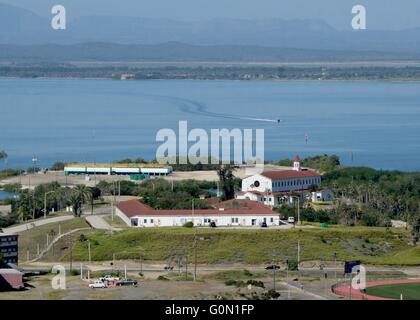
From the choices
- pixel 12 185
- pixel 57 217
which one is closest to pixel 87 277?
pixel 57 217

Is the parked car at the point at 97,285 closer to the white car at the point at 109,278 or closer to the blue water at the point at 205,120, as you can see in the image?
the white car at the point at 109,278

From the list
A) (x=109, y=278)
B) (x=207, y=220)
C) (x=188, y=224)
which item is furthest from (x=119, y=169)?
(x=109, y=278)

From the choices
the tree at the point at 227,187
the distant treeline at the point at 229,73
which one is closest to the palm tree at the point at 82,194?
the tree at the point at 227,187

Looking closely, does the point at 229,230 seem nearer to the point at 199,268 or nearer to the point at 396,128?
the point at 199,268

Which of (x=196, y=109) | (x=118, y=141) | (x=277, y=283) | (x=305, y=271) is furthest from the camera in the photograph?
(x=196, y=109)

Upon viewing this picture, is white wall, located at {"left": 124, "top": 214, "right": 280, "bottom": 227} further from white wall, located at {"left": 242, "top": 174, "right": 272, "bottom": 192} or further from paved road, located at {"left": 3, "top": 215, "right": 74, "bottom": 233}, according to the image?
white wall, located at {"left": 242, "top": 174, "right": 272, "bottom": 192}

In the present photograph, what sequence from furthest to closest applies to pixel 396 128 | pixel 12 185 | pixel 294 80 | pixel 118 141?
pixel 294 80 → pixel 396 128 → pixel 118 141 → pixel 12 185

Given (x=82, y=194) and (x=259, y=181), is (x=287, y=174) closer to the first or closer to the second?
(x=259, y=181)

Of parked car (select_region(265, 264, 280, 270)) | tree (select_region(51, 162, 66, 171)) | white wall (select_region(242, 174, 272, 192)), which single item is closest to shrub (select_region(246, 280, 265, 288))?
parked car (select_region(265, 264, 280, 270))
